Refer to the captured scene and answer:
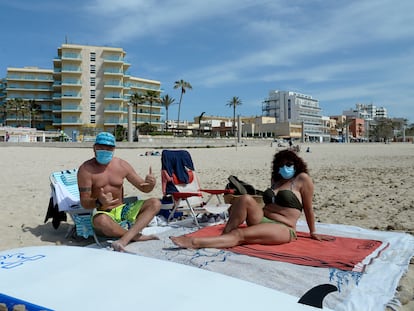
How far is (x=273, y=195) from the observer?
4.14 m

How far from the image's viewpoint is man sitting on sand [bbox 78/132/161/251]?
13.7 ft

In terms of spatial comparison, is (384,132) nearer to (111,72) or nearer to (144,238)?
(111,72)

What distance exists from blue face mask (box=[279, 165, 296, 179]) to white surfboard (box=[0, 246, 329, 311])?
219 centimetres

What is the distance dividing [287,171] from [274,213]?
47 cm

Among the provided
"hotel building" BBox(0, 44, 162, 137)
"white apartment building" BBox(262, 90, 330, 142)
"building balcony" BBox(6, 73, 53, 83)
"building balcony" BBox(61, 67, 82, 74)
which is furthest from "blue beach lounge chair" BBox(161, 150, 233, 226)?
"white apartment building" BBox(262, 90, 330, 142)

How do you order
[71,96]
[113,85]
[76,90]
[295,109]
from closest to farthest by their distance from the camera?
[71,96], [76,90], [113,85], [295,109]

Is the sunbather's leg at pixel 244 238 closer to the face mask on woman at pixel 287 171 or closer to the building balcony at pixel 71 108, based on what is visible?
the face mask on woman at pixel 287 171

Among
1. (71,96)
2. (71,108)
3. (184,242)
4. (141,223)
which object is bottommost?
(184,242)

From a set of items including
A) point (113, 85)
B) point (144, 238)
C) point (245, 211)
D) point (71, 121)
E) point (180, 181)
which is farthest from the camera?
point (113, 85)

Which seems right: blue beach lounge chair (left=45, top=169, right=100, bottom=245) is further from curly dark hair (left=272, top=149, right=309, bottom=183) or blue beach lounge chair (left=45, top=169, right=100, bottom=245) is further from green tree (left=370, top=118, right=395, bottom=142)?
green tree (left=370, top=118, right=395, bottom=142)

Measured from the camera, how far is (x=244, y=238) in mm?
3887

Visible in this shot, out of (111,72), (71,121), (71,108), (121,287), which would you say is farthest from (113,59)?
(121,287)

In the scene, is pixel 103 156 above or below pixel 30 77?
below

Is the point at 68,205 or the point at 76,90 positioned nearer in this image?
the point at 68,205
